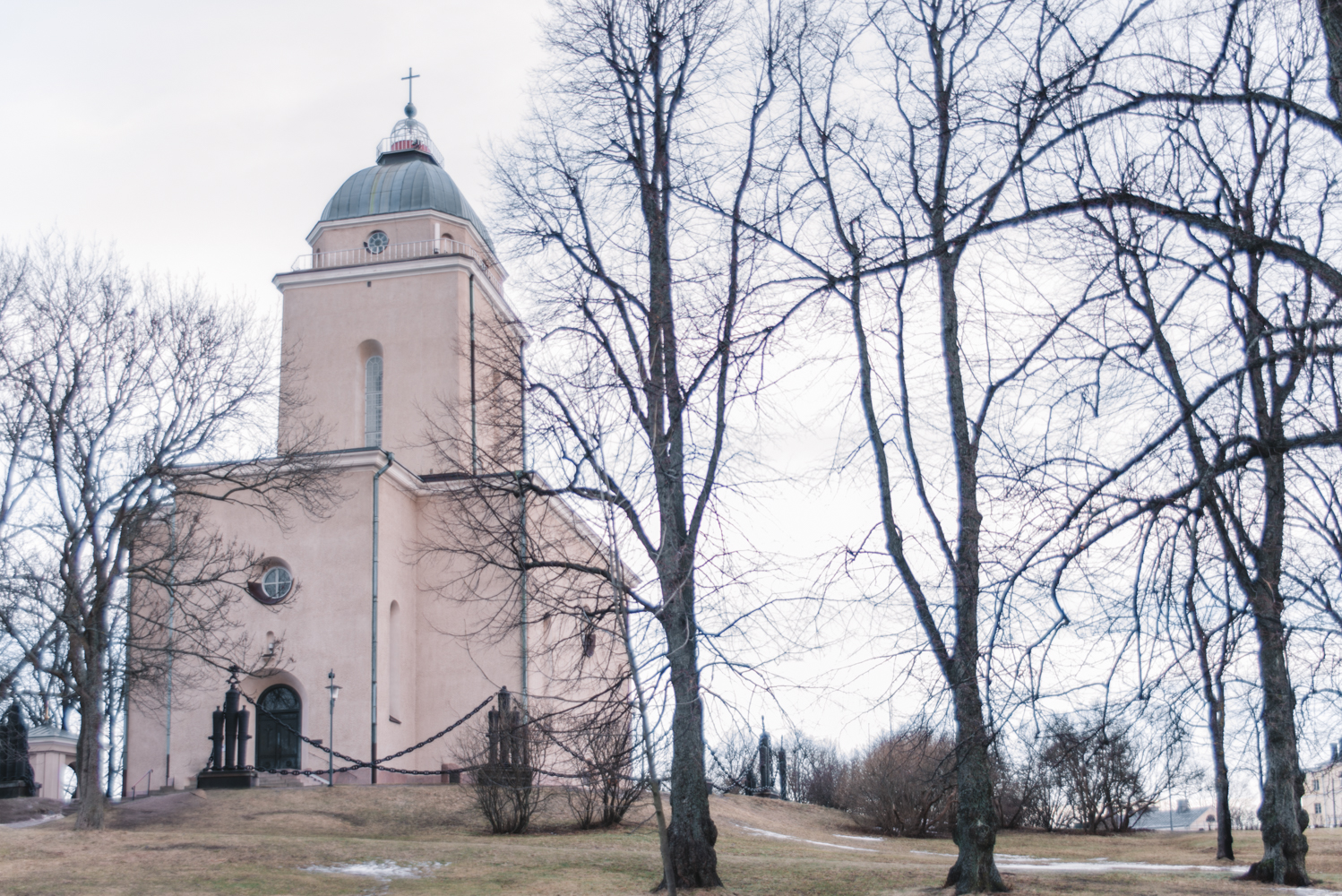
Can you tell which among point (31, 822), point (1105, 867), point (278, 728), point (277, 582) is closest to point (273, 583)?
point (277, 582)

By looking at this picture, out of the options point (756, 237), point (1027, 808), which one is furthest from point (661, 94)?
point (1027, 808)

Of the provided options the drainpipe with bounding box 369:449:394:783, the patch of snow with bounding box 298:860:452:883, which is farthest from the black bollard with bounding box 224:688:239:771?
the patch of snow with bounding box 298:860:452:883

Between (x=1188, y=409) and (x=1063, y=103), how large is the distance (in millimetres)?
2035

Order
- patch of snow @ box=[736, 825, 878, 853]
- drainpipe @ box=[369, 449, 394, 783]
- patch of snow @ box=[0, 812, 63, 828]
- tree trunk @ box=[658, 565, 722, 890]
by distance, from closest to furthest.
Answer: tree trunk @ box=[658, 565, 722, 890]
patch of snow @ box=[0, 812, 63, 828]
patch of snow @ box=[736, 825, 878, 853]
drainpipe @ box=[369, 449, 394, 783]

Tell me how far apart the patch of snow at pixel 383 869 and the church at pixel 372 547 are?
688 cm

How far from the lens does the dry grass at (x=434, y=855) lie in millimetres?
12445

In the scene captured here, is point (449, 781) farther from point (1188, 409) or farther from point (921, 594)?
point (1188, 409)

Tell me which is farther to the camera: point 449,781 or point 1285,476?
point 449,781

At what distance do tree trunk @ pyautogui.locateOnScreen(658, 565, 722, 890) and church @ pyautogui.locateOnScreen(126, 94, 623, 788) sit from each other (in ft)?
29.3

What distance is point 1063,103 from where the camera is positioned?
283 inches

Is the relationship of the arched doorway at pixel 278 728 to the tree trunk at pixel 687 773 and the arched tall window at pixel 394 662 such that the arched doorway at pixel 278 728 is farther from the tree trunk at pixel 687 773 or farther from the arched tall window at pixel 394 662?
the tree trunk at pixel 687 773

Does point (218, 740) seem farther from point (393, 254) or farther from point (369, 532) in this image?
point (393, 254)

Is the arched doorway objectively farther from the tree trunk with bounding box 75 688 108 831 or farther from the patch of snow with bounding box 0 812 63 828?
the tree trunk with bounding box 75 688 108 831

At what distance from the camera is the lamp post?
22823mm
